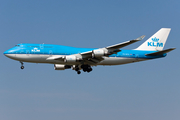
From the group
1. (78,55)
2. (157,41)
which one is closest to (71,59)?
(78,55)

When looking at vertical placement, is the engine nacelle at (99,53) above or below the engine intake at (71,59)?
above

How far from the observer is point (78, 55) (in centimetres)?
4994

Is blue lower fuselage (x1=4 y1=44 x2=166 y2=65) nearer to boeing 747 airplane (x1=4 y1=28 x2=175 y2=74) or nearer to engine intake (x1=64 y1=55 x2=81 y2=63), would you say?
boeing 747 airplane (x1=4 y1=28 x2=175 y2=74)

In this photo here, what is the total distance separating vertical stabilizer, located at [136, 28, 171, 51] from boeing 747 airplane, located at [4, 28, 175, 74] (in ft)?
6.42

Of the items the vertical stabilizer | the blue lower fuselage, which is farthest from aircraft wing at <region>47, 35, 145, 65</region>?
the vertical stabilizer

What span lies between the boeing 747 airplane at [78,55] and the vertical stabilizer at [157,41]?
1.96 metres

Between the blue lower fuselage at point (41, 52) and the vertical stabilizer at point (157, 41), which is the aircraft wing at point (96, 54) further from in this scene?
the vertical stabilizer at point (157, 41)

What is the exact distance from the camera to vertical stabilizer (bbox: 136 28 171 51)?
58.3 metres

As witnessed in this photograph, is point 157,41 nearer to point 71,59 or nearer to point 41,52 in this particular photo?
point 71,59

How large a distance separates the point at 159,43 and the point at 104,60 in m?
13.6

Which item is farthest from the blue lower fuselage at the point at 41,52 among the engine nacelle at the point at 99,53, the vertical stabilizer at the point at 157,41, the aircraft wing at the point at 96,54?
the vertical stabilizer at the point at 157,41

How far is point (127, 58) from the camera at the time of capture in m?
54.4

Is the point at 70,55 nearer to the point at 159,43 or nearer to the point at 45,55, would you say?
the point at 45,55

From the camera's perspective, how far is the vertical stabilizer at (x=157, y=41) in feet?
191
